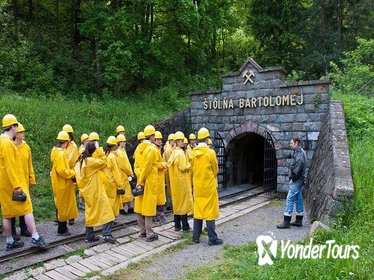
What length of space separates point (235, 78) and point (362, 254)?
918cm

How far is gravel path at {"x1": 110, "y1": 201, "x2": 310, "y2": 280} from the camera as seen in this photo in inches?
217

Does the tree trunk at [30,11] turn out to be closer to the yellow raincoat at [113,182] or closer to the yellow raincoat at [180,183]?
the yellow raincoat at [113,182]

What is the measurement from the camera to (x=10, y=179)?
237 inches

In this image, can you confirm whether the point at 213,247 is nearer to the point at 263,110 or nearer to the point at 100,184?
the point at 100,184

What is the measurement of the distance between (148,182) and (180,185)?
994mm

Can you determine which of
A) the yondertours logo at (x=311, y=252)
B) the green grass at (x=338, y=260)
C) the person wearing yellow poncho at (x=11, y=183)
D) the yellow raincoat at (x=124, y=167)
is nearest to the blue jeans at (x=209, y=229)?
the green grass at (x=338, y=260)

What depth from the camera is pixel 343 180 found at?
634 centimetres

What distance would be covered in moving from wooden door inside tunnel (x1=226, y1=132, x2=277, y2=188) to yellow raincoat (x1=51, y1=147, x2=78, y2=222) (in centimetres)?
714

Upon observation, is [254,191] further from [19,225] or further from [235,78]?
[19,225]

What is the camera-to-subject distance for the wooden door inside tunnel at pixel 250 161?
1273cm

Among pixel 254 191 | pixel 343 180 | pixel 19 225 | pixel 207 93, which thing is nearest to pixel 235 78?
pixel 207 93

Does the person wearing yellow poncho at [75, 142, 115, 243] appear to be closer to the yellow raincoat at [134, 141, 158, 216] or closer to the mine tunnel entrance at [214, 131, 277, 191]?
the yellow raincoat at [134, 141, 158, 216]

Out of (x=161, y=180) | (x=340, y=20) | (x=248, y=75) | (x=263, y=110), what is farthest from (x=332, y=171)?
(x=340, y=20)

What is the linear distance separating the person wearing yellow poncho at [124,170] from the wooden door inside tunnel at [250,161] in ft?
17.6
